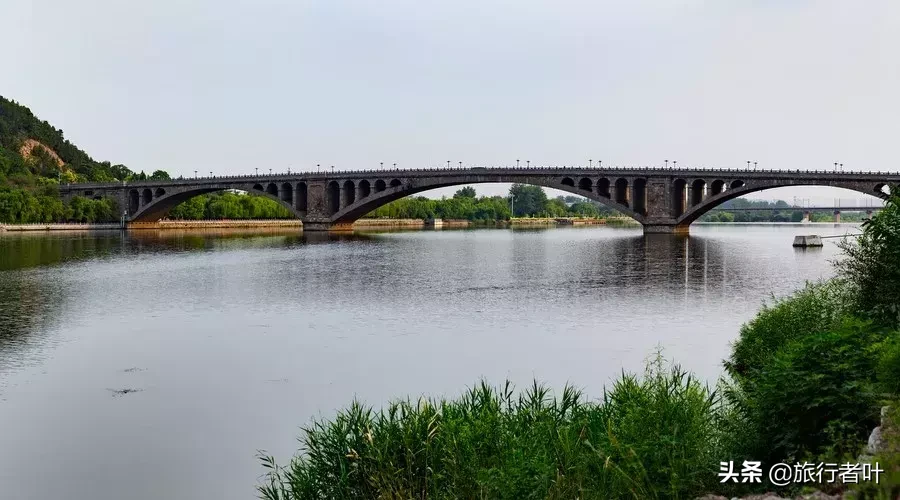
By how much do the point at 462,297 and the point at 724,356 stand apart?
1366 centimetres

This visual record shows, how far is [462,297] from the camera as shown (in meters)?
30.5

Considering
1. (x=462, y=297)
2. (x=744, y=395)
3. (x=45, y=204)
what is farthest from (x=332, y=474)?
(x=45, y=204)

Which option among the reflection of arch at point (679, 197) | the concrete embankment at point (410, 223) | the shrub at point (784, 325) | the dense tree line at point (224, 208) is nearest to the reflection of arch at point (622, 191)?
the reflection of arch at point (679, 197)

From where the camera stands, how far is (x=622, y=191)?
93250 millimetres

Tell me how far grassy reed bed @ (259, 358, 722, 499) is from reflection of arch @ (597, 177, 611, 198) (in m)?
83.9

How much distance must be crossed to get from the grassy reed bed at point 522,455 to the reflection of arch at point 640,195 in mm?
83315

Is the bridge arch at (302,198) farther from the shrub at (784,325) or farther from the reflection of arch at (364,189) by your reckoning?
the shrub at (784,325)

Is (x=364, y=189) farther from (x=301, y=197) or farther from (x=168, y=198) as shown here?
(x=168, y=198)

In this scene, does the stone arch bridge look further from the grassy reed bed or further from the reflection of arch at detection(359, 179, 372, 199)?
the grassy reed bed

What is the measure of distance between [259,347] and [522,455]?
1253 cm

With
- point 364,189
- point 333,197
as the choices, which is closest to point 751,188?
point 364,189

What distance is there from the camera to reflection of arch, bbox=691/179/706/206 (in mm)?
88875

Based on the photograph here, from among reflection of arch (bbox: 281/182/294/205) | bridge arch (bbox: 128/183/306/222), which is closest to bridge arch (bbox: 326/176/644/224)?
reflection of arch (bbox: 281/182/294/205)

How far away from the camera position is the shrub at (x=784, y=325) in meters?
15.1
